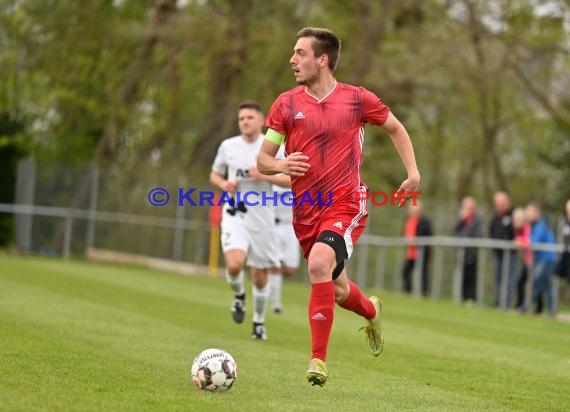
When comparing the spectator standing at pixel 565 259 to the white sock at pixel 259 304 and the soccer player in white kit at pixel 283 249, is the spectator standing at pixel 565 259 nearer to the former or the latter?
the soccer player in white kit at pixel 283 249

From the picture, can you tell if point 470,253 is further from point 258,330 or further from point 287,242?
point 258,330

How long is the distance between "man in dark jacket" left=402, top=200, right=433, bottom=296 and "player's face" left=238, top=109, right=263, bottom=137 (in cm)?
1285

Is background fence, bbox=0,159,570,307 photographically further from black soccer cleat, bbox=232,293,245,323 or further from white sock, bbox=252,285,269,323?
white sock, bbox=252,285,269,323

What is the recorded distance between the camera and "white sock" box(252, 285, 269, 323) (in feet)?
42.1

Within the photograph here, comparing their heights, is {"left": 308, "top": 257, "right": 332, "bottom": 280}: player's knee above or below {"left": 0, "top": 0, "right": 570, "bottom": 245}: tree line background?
below

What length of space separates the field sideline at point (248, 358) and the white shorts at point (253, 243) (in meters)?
0.80

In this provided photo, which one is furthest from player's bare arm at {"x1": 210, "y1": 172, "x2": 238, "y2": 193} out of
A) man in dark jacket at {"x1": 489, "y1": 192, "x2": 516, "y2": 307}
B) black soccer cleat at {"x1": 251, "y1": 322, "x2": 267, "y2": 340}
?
man in dark jacket at {"x1": 489, "y1": 192, "x2": 516, "y2": 307}

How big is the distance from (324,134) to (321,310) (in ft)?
4.27

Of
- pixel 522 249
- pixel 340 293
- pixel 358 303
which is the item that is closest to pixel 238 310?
pixel 358 303

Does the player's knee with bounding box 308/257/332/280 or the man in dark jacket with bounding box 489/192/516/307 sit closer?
the player's knee with bounding box 308/257/332/280

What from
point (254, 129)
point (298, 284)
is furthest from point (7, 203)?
point (254, 129)

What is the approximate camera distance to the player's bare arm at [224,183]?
13.0 meters

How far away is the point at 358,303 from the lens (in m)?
9.55

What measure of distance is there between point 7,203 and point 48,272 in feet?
34.3
